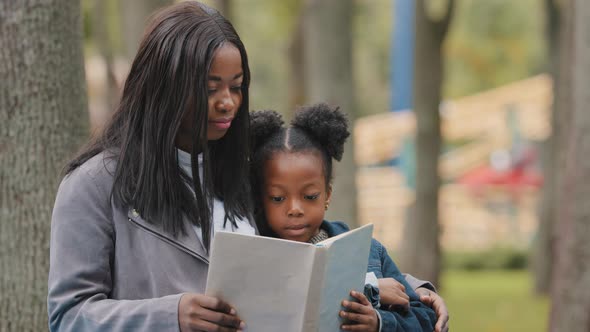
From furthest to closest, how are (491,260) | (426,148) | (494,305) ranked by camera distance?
(491,260) → (426,148) → (494,305)

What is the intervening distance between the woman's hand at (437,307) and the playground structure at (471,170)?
14807mm

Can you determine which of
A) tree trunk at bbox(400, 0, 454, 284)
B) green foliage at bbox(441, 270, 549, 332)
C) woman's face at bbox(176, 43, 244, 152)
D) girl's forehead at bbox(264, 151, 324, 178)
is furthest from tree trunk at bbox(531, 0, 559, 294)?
woman's face at bbox(176, 43, 244, 152)

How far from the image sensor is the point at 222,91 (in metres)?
2.99

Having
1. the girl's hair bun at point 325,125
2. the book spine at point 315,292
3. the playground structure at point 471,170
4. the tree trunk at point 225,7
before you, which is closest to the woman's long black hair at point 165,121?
the book spine at point 315,292

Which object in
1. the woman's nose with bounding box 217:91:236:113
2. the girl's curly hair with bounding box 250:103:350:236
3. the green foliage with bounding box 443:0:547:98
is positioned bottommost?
the girl's curly hair with bounding box 250:103:350:236

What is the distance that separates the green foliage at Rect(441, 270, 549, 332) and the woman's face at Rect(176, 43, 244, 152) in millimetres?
6975

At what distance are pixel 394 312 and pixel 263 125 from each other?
0.83 meters

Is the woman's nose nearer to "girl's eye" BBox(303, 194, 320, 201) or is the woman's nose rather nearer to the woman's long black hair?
the woman's long black hair

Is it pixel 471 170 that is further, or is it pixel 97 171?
pixel 471 170

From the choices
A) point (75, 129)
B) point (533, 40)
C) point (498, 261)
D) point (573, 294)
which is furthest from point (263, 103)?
point (75, 129)

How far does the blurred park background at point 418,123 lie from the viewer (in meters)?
4.22

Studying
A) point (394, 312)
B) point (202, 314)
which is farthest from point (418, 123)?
point (202, 314)

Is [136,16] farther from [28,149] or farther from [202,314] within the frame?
[202,314]

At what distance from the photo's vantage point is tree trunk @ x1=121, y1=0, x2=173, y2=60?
7.22 m
